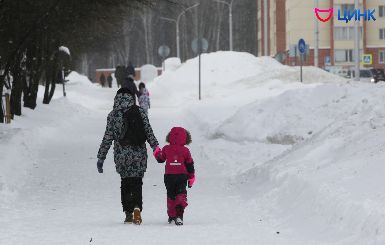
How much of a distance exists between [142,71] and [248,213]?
248ft

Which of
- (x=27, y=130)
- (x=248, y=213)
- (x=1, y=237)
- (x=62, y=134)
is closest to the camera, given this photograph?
(x=1, y=237)

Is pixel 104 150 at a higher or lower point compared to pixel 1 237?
higher

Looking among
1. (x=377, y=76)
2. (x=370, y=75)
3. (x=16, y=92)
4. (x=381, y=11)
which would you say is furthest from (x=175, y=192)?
(x=381, y=11)

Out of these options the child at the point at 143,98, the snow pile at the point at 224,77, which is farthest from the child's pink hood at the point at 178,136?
the snow pile at the point at 224,77

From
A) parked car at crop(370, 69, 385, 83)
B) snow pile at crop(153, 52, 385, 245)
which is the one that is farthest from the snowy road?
parked car at crop(370, 69, 385, 83)

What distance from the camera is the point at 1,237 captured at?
900 centimetres

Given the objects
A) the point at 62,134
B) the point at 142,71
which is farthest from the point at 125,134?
the point at 142,71

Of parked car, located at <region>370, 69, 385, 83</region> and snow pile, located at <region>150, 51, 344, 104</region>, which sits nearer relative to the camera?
snow pile, located at <region>150, 51, 344, 104</region>

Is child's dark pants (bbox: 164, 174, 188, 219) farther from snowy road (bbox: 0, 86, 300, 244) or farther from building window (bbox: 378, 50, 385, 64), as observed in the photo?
building window (bbox: 378, 50, 385, 64)

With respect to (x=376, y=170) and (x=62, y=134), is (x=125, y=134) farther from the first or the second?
(x=62, y=134)

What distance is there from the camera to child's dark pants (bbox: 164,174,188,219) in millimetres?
10023

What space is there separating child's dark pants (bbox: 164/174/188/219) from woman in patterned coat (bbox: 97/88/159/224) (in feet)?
1.03

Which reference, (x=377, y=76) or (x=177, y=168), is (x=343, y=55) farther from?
(x=177, y=168)

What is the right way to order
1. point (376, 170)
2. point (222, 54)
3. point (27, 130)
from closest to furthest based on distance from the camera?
1. point (376, 170)
2. point (27, 130)
3. point (222, 54)
